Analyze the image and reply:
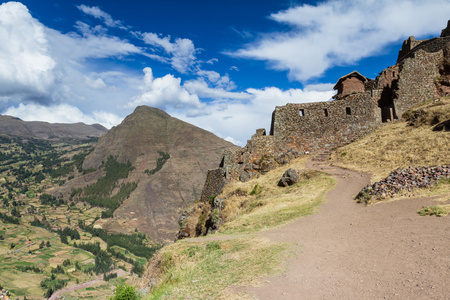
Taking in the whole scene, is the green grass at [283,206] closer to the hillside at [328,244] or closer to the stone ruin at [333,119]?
the hillside at [328,244]

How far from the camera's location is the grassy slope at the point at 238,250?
28.4ft

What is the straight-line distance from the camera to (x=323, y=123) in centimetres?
3002

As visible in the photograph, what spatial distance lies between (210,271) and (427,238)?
7406mm

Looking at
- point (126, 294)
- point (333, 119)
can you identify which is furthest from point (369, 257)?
point (333, 119)

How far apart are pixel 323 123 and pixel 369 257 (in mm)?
23570

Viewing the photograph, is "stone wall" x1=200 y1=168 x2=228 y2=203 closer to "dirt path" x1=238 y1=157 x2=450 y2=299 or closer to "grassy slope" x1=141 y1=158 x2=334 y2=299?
"grassy slope" x1=141 y1=158 x2=334 y2=299

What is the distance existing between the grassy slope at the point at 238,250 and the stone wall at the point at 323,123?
776 cm

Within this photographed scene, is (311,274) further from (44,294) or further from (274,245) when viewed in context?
(44,294)

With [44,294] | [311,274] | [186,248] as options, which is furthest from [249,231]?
[44,294]

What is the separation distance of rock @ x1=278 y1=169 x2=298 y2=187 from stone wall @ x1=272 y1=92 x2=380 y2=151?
25.3ft

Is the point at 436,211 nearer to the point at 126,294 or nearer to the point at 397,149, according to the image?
the point at 397,149

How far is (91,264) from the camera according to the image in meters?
168

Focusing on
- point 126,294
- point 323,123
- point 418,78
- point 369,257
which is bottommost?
point 126,294

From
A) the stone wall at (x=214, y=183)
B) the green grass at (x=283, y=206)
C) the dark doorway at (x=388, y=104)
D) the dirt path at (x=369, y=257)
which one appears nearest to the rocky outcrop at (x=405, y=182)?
the dirt path at (x=369, y=257)
